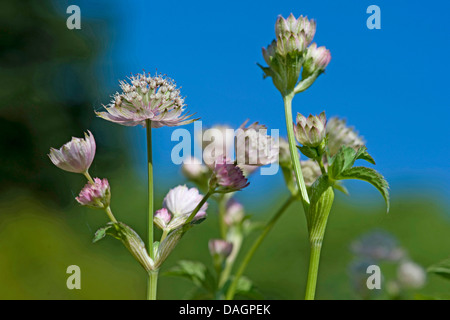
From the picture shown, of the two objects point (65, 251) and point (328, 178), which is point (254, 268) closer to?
point (65, 251)

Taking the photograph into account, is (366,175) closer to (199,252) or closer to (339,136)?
(339,136)

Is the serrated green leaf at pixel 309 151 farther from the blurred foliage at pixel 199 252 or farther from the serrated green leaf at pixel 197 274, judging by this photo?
the blurred foliage at pixel 199 252

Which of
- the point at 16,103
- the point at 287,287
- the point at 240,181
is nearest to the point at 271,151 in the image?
the point at 240,181

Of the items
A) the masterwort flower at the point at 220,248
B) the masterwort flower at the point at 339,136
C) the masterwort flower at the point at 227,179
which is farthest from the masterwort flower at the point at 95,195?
the masterwort flower at the point at 339,136

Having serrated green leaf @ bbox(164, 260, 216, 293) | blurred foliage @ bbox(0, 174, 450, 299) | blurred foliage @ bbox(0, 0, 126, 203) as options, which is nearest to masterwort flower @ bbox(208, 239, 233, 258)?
serrated green leaf @ bbox(164, 260, 216, 293)

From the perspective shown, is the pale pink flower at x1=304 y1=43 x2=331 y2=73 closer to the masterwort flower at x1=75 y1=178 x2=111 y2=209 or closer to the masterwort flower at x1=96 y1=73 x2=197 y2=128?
the masterwort flower at x1=96 y1=73 x2=197 y2=128
